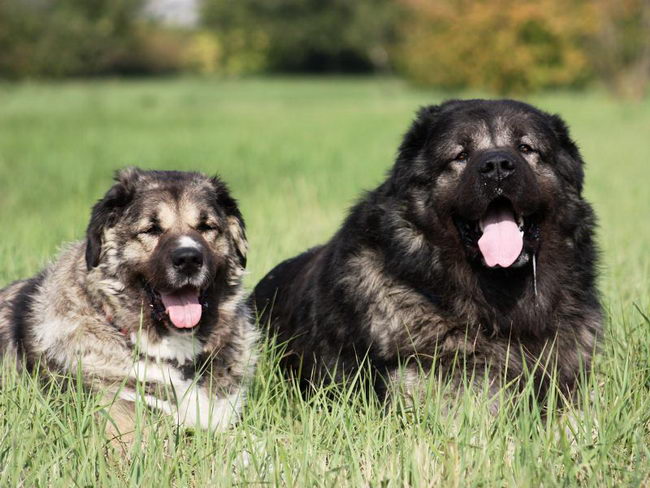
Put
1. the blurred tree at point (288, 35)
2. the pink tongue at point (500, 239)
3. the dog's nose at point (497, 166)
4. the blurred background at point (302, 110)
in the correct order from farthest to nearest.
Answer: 1. the blurred tree at point (288, 35)
2. the blurred background at point (302, 110)
3. the pink tongue at point (500, 239)
4. the dog's nose at point (497, 166)

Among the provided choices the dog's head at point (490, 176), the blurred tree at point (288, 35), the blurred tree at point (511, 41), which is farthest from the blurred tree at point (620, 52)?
the dog's head at point (490, 176)

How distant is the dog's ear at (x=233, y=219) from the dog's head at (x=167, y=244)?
0.02 metres

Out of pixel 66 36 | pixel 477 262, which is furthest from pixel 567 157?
pixel 66 36

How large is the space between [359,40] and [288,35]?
1015 cm

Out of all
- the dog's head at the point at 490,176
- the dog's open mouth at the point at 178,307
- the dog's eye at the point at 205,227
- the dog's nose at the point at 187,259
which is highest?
the dog's head at the point at 490,176

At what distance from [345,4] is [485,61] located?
183 feet

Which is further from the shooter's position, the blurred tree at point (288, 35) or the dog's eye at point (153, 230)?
the blurred tree at point (288, 35)

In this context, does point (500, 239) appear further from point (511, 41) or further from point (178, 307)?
point (511, 41)

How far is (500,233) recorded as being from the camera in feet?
14.4

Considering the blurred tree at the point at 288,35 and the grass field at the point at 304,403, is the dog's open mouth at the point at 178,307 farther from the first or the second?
the blurred tree at the point at 288,35

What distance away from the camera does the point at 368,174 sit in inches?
579

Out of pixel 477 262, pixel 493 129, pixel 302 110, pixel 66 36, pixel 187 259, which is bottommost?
pixel 187 259

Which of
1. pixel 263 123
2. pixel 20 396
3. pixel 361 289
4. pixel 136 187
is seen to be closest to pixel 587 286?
pixel 361 289

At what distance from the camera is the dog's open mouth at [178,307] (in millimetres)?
4527
